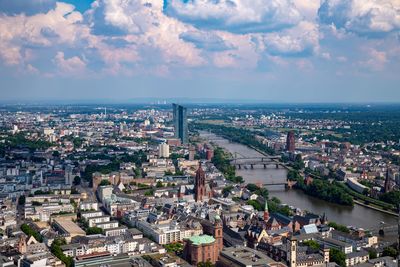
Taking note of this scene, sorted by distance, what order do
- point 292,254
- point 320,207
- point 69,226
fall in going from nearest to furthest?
point 292,254, point 69,226, point 320,207

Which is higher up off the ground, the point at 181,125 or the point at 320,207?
the point at 181,125

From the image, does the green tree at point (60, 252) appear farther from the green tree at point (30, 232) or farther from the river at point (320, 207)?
the river at point (320, 207)

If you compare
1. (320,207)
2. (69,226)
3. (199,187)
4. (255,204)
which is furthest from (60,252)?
(320,207)

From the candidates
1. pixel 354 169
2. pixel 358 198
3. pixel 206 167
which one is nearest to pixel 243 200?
pixel 358 198

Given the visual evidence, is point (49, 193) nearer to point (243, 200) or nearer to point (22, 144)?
point (243, 200)

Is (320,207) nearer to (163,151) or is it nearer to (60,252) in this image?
(60,252)

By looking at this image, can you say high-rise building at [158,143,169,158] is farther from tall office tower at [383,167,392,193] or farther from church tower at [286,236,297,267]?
church tower at [286,236,297,267]

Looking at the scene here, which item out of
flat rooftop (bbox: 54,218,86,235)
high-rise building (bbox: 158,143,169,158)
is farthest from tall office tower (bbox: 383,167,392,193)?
high-rise building (bbox: 158,143,169,158)

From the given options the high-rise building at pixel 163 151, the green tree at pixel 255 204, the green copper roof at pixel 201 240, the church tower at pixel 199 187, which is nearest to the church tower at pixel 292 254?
the green copper roof at pixel 201 240

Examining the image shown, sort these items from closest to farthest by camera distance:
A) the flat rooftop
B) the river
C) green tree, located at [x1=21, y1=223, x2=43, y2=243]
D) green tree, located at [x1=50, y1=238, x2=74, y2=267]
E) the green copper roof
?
green tree, located at [x1=50, y1=238, x2=74, y2=267] < the green copper roof < green tree, located at [x1=21, y1=223, x2=43, y2=243] < the flat rooftop < the river

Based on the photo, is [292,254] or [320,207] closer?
[292,254]

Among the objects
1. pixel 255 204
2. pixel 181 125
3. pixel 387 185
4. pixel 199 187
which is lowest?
pixel 255 204
